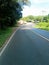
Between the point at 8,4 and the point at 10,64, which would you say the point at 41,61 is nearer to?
the point at 10,64

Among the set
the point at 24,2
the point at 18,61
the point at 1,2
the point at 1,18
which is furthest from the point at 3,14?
the point at 18,61

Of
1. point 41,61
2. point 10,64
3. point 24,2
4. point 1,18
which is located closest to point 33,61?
point 41,61

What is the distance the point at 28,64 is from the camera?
34.0 ft

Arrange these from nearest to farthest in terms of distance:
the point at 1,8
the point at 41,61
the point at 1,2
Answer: the point at 41,61, the point at 1,2, the point at 1,8

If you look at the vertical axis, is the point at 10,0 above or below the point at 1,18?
above

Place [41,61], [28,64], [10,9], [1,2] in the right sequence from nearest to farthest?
1. [28,64]
2. [41,61]
3. [1,2]
4. [10,9]

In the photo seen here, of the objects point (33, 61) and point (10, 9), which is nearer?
point (33, 61)

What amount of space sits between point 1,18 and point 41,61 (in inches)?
1663

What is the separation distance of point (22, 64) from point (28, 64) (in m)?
0.25

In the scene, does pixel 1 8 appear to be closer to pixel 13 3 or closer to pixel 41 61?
pixel 13 3

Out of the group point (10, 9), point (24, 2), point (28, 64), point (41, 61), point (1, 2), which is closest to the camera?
point (28, 64)

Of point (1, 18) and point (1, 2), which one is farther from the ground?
point (1, 2)

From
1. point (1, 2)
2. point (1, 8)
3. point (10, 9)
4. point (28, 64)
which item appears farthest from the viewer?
point (10, 9)

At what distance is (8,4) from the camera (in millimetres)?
51438
